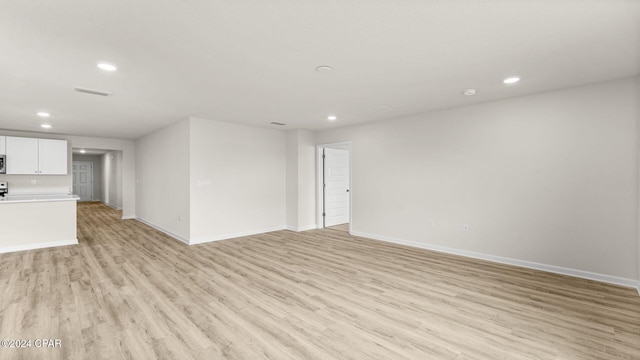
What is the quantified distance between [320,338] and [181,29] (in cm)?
268

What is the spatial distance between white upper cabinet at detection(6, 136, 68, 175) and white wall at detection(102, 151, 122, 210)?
299 cm

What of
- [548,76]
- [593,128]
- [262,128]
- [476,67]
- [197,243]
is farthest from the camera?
[262,128]

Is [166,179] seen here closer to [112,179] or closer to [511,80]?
[511,80]

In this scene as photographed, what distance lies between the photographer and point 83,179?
1352 cm

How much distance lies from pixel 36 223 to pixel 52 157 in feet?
8.49

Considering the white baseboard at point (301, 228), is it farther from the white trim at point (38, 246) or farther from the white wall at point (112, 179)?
the white wall at point (112, 179)

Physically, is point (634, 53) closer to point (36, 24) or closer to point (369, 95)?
point (369, 95)

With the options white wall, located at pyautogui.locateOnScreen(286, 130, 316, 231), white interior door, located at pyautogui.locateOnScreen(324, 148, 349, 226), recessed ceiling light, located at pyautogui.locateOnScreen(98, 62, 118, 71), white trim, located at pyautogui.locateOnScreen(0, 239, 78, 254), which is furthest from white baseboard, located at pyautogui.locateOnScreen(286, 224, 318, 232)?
recessed ceiling light, located at pyautogui.locateOnScreen(98, 62, 118, 71)

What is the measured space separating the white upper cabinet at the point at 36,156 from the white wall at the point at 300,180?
5693mm

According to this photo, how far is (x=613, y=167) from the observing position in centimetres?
345

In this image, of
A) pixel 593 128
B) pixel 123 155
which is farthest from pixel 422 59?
pixel 123 155

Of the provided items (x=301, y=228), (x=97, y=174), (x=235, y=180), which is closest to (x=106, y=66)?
(x=235, y=180)

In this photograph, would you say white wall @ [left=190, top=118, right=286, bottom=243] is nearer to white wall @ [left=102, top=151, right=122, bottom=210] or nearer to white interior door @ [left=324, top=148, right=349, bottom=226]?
white interior door @ [left=324, top=148, right=349, bottom=226]

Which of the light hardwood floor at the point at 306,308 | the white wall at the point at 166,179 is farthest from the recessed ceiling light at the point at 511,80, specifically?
the white wall at the point at 166,179
